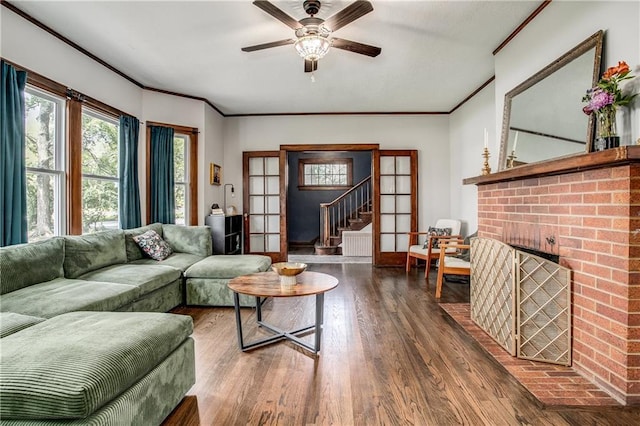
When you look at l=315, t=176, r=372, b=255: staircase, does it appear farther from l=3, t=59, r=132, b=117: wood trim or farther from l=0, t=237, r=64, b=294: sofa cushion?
l=0, t=237, r=64, b=294: sofa cushion

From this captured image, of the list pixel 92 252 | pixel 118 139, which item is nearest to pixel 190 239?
pixel 92 252

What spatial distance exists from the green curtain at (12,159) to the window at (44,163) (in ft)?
0.92

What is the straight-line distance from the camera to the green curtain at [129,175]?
13.0ft

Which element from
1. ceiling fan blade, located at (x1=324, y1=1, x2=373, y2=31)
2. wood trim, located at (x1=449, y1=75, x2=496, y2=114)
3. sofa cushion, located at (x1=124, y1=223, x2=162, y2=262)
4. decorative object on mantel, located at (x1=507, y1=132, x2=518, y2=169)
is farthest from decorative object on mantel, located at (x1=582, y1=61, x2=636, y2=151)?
sofa cushion, located at (x1=124, y1=223, x2=162, y2=262)

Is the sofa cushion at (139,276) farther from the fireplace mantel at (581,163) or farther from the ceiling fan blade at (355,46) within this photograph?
the fireplace mantel at (581,163)

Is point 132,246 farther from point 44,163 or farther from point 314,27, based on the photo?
point 314,27

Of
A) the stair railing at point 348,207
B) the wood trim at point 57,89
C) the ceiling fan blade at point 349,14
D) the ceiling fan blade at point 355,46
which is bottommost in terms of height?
the stair railing at point 348,207

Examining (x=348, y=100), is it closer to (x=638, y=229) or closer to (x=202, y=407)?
(x=638, y=229)

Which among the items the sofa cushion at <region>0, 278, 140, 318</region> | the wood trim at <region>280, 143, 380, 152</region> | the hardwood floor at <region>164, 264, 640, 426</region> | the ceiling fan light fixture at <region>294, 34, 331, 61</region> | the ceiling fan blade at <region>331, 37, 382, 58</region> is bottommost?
the hardwood floor at <region>164, 264, 640, 426</region>

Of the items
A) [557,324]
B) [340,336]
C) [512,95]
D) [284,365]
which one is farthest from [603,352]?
[512,95]

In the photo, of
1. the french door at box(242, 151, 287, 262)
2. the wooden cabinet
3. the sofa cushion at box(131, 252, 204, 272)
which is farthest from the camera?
the french door at box(242, 151, 287, 262)

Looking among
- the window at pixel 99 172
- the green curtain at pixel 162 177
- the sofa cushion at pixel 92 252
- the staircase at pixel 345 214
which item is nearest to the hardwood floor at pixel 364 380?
the sofa cushion at pixel 92 252

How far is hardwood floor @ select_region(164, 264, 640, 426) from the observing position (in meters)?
1.63

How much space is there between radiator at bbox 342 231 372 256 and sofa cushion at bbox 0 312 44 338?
212 inches
